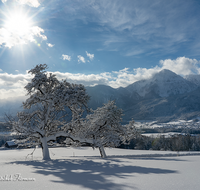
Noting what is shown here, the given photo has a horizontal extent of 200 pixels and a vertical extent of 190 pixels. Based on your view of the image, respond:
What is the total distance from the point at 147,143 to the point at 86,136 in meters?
70.3

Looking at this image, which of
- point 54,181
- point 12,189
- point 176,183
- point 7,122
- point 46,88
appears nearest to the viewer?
point 12,189

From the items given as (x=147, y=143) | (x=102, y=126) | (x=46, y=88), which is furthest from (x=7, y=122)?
(x=147, y=143)

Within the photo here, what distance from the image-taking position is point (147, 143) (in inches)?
3051

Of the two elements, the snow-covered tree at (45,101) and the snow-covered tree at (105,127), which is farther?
the snow-covered tree at (105,127)

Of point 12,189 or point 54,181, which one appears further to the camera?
point 54,181

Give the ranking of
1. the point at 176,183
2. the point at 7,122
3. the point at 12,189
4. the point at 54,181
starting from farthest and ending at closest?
1. the point at 7,122
2. the point at 54,181
3. the point at 176,183
4. the point at 12,189

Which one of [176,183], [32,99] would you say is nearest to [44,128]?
[32,99]

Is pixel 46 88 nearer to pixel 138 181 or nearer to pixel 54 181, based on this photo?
pixel 54 181

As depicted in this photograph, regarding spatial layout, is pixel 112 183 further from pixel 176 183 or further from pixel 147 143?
pixel 147 143

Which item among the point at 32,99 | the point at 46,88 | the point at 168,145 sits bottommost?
the point at 168,145

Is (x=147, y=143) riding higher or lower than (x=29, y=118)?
lower

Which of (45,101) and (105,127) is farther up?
(45,101)

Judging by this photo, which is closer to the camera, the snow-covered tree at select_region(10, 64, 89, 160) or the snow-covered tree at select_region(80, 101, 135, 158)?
the snow-covered tree at select_region(10, 64, 89, 160)

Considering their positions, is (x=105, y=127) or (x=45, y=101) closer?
(x=45, y=101)
